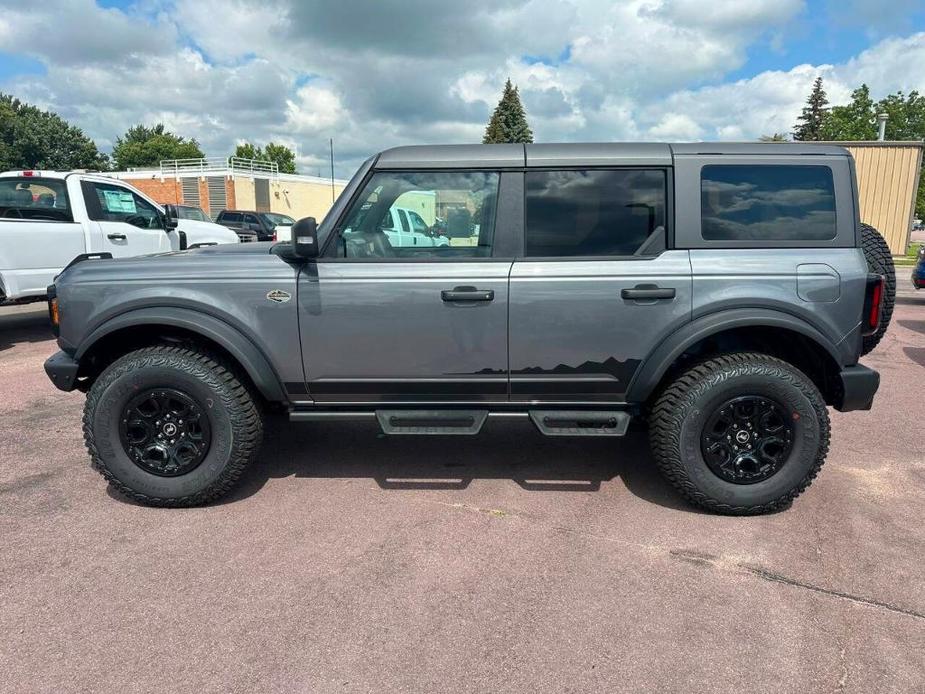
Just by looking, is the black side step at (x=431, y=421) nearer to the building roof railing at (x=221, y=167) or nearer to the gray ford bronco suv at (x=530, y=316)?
the gray ford bronco suv at (x=530, y=316)

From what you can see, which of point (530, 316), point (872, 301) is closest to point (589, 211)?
point (530, 316)

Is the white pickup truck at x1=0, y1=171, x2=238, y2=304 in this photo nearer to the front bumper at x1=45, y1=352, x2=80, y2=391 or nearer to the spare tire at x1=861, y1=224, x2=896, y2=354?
the front bumper at x1=45, y1=352, x2=80, y2=391

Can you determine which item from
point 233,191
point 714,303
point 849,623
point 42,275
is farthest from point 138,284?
point 233,191

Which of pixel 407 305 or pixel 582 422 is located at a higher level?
pixel 407 305

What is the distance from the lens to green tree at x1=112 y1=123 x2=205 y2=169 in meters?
93.5

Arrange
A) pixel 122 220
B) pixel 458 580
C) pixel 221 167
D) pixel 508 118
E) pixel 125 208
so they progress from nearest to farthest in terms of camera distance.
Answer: pixel 458 580, pixel 122 220, pixel 125 208, pixel 221 167, pixel 508 118

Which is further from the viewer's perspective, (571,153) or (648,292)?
(571,153)

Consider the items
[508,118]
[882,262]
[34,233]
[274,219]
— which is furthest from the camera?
[508,118]

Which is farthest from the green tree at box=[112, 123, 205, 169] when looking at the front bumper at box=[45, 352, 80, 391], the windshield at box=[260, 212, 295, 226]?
the front bumper at box=[45, 352, 80, 391]

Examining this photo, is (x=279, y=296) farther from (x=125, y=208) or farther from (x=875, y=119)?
(x=875, y=119)

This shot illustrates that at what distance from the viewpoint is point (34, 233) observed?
7.61 m

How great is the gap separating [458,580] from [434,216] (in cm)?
194

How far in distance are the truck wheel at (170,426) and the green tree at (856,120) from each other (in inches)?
2026

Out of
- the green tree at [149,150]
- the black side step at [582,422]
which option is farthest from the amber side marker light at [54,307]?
the green tree at [149,150]
